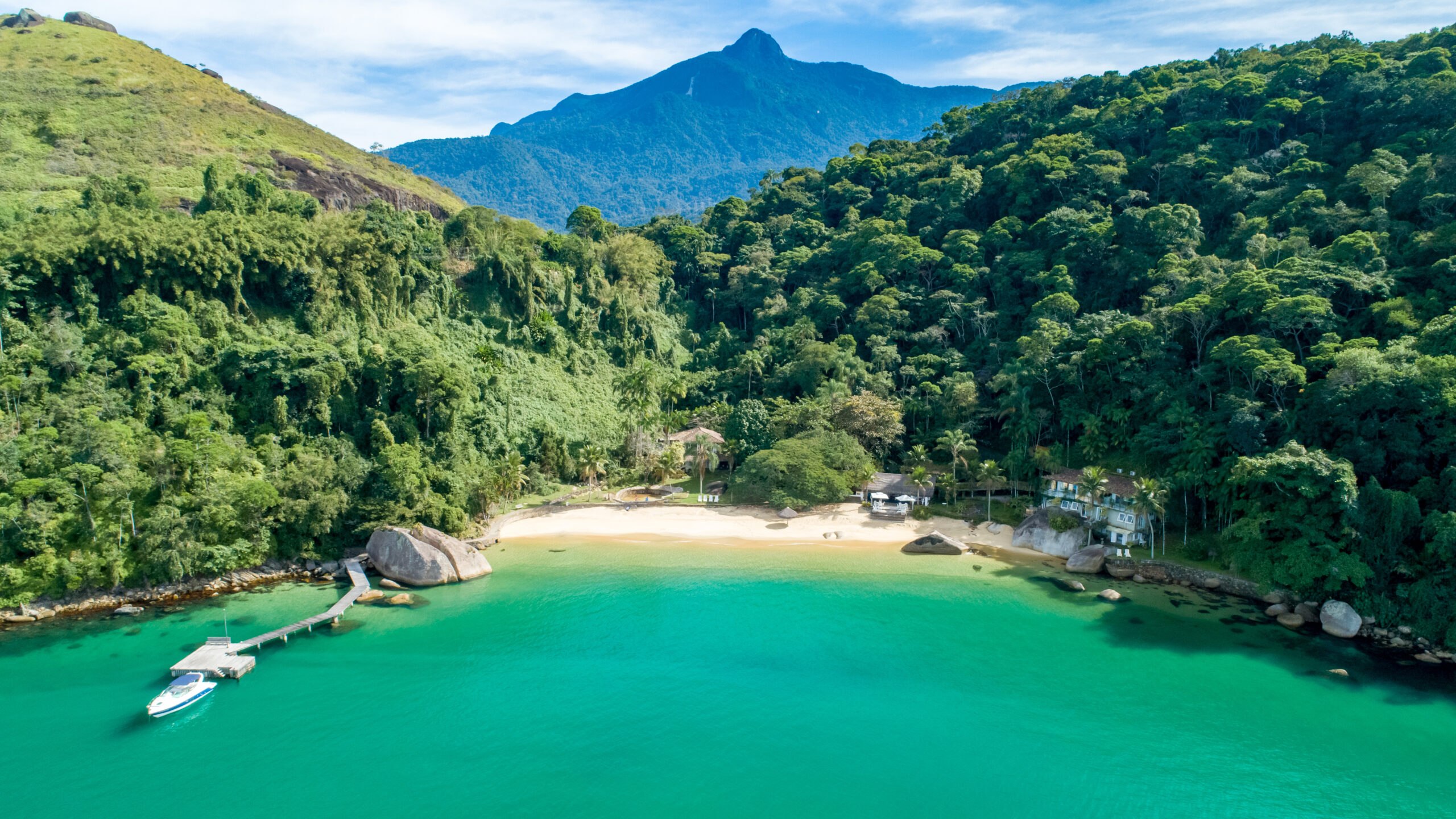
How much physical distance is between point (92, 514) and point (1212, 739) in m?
42.5

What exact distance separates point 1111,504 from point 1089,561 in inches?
142

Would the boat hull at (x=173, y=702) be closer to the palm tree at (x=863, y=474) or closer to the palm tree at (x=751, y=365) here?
the palm tree at (x=863, y=474)

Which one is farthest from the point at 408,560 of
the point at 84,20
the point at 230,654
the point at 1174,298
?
the point at 84,20

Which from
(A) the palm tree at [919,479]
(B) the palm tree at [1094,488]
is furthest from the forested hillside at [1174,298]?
(A) the palm tree at [919,479]

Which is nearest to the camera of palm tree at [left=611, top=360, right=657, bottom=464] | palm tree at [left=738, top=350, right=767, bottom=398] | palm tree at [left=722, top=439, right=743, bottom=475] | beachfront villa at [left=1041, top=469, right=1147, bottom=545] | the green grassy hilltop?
beachfront villa at [left=1041, top=469, right=1147, bottom=545]

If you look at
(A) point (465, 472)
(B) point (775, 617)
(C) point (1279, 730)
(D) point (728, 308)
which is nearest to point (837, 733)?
(B) point (775, 617)

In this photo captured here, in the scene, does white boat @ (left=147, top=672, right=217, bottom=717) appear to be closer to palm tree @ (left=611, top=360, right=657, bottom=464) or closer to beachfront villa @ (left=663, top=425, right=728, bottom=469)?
palm tree @ (left=611, top=360, right=657, bottom=464)

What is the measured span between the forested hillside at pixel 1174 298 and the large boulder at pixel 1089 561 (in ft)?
10.9

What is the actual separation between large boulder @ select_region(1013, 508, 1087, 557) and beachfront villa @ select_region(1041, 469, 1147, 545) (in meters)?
1.10

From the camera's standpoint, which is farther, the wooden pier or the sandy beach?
the sandy beach

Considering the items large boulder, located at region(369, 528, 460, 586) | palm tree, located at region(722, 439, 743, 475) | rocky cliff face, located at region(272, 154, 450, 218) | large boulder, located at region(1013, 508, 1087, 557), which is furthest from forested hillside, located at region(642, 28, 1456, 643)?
rocky cliff face, located at region(272, 154, 450, 218)

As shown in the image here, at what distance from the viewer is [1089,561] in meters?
35.4

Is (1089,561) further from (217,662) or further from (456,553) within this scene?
(217,662)

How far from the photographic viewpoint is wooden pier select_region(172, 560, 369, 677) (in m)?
25.6
